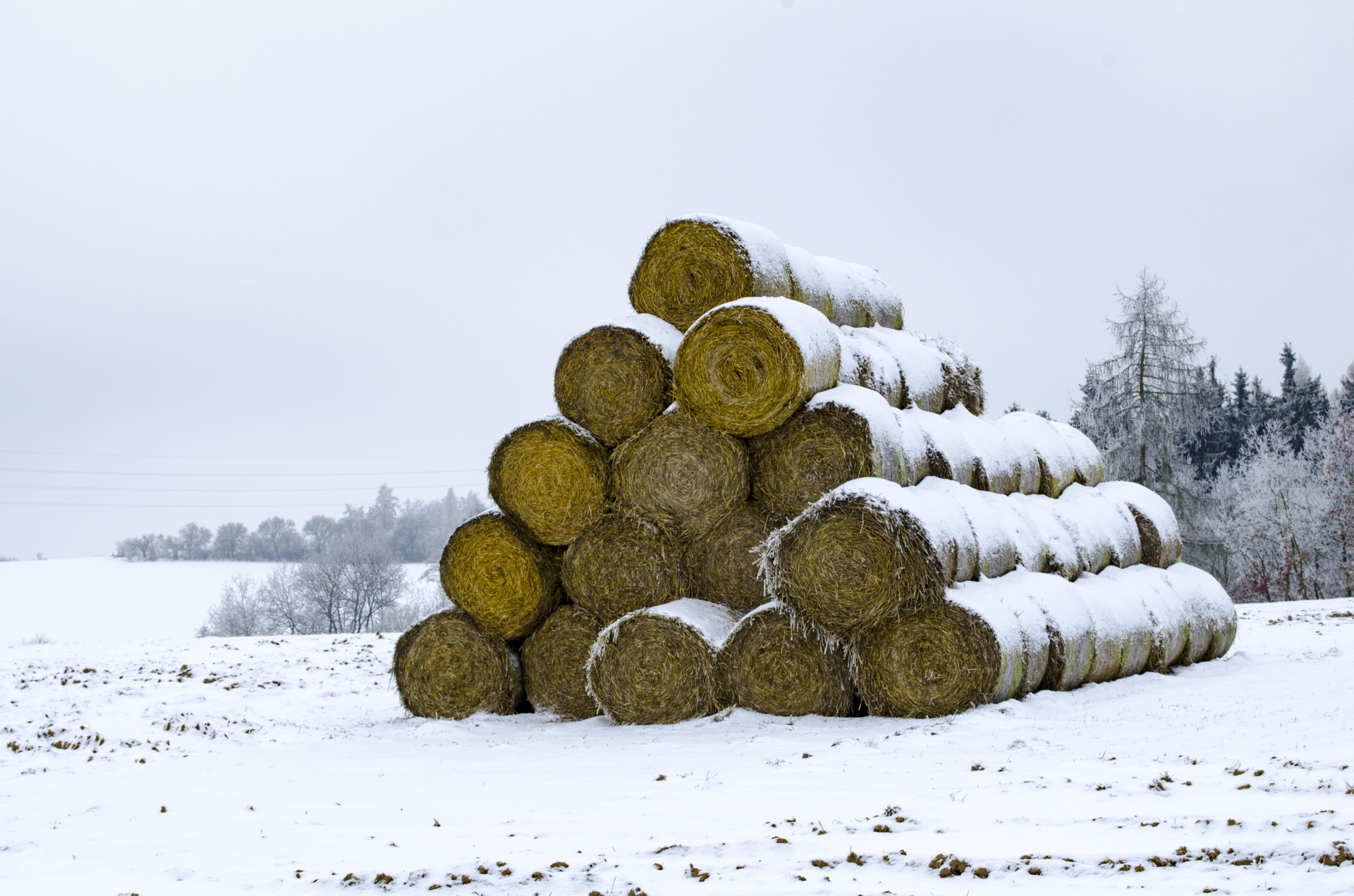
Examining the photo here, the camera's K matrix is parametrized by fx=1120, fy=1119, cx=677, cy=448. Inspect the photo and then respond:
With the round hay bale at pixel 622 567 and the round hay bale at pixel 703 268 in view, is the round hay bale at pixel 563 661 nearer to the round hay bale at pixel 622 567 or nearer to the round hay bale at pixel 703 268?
the round hay bale at pixel 622 567

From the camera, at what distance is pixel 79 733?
8.91m

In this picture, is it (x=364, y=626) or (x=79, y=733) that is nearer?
(x=79, y=733)

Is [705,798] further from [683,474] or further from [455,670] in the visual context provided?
[455,670]

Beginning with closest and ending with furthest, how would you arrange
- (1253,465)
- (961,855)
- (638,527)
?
(961,855)
(638,527)
(1253,465)

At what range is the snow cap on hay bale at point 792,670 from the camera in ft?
28.0

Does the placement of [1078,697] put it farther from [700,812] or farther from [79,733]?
[79,733]

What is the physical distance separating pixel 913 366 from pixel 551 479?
159 inches

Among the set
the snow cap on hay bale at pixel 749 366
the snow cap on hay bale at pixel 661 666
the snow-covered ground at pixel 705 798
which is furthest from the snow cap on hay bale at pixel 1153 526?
the snow cap on hay bale at pixel 661 666

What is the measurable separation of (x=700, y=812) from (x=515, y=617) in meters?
4.55

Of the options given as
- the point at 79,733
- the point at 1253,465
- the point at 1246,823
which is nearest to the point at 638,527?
the point at 79,733

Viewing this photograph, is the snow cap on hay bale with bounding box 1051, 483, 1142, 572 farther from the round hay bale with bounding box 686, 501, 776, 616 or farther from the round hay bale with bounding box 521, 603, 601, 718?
the round hay bale with bounding box 521, 603, 601, 718

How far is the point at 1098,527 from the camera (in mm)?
11742

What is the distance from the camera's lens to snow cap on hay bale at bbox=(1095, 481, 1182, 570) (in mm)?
12586

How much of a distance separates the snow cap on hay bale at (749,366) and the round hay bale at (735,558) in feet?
2.29
